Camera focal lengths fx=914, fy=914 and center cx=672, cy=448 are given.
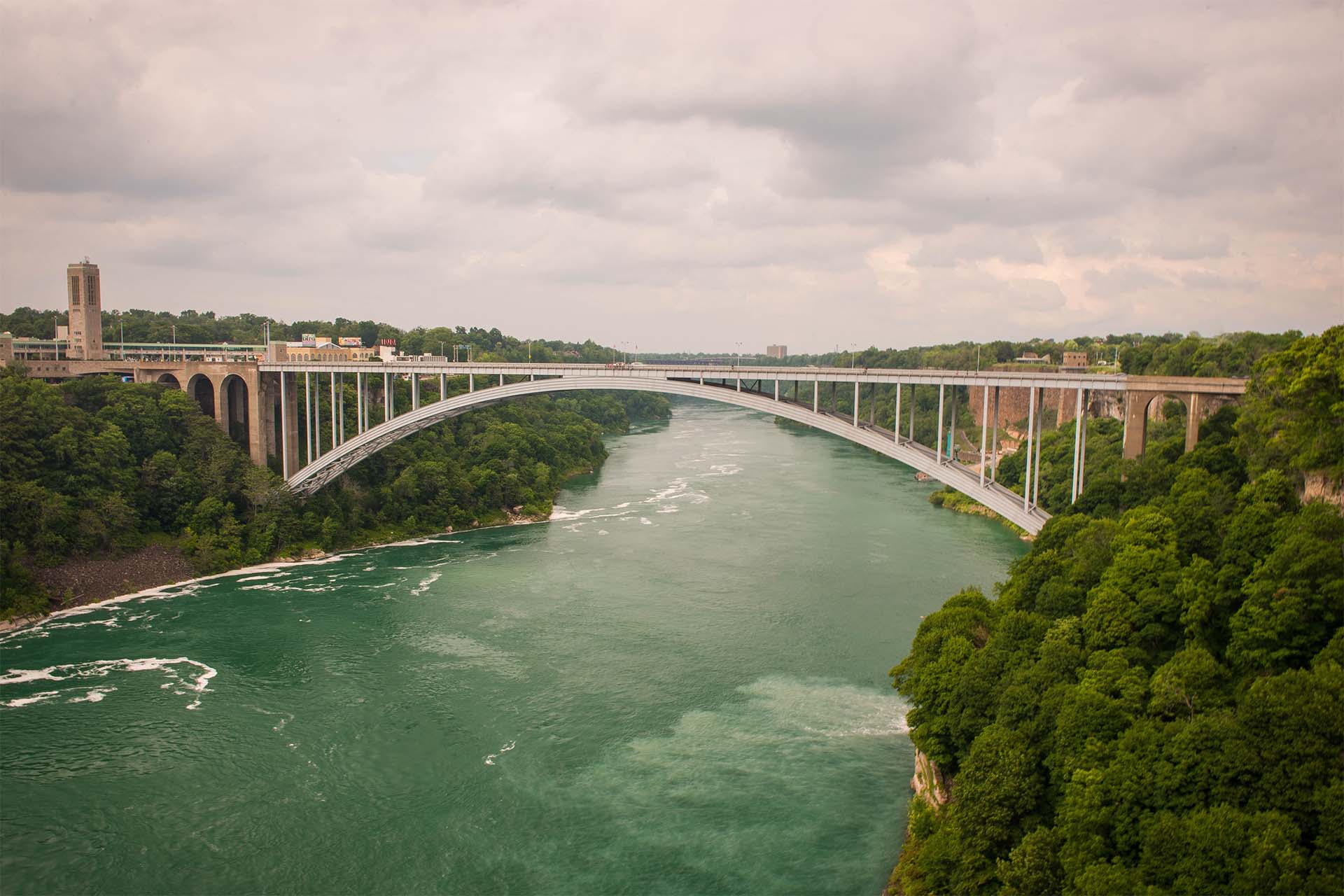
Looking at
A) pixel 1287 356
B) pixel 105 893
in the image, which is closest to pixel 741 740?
pixel 105 893

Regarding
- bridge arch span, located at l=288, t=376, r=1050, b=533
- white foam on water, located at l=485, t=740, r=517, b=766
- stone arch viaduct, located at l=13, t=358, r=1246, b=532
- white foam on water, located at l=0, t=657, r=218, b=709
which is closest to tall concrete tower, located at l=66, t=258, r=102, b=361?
stone arch viaduct, located at l=13, t=358, r=1246, b=532

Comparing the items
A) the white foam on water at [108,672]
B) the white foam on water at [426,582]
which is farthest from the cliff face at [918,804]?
the white foam on water at [426,582]

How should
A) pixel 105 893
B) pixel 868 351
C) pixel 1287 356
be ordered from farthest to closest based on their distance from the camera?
pixel 868 351 < pixel 1287 356 < pixel 105 893

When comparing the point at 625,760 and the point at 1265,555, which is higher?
the point at 1265,555

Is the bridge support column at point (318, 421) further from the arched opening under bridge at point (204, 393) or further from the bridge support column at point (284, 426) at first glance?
the arched opening under bridge at point (204, 393)

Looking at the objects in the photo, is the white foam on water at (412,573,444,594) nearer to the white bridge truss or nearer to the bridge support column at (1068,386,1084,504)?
the white bridge truss

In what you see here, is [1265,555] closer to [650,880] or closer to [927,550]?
[650,880]

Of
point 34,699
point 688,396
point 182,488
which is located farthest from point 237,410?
point 688,396
